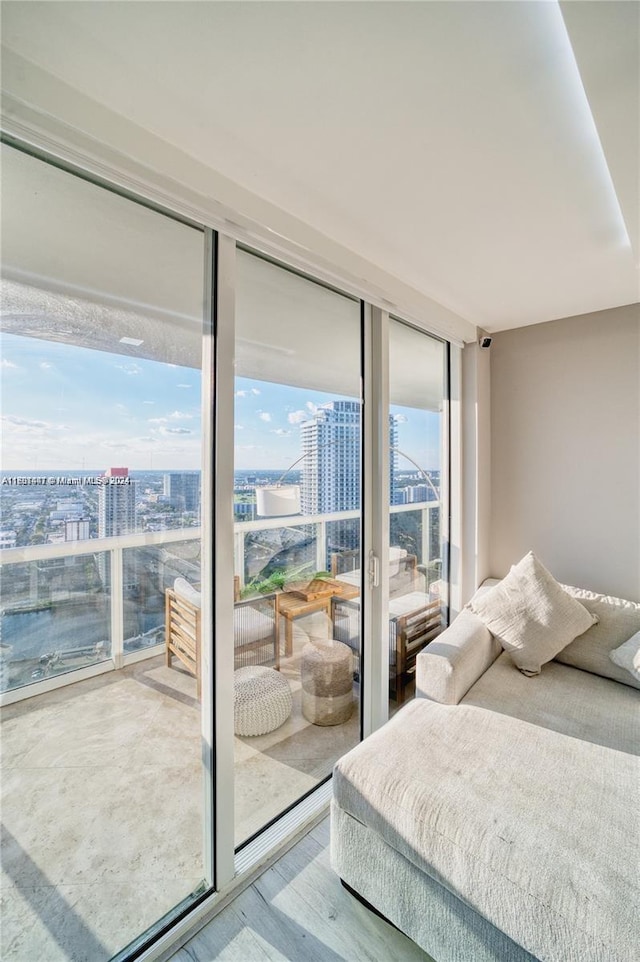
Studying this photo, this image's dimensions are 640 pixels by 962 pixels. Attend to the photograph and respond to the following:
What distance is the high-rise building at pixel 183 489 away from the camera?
4.41ft

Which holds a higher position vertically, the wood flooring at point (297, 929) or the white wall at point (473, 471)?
the white wall at point (473, 471)

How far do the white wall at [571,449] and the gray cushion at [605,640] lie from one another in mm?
355

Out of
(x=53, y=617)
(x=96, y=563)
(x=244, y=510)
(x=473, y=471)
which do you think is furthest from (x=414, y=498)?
(x=53, y=617)

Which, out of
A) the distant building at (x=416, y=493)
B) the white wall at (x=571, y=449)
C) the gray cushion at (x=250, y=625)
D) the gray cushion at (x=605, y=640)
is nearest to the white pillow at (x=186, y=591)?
the gray cushion at (x=250, y=625)

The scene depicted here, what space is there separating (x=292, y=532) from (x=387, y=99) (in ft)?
4.87

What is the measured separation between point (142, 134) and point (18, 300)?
624 millimetres

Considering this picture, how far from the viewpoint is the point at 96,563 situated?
1.20 metres

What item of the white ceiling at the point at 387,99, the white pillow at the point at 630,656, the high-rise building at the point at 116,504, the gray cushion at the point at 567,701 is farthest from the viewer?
the white pillow at the point at 630,656

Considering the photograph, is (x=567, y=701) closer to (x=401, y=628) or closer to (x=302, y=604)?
(x=401, y=628)

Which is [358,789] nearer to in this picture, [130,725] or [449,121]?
[130,725]

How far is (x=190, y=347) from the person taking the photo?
54.7 inches

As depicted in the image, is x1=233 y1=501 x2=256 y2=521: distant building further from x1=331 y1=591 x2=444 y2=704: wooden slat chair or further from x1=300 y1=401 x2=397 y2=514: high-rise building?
x1=331 y1=591 x2=444 y2=704: wooden slat chair

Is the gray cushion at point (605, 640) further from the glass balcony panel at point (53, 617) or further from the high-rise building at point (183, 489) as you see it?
the glass balcony panel at point (53, 617)

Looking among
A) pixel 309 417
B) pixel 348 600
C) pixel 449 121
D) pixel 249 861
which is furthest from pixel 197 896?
pixel 449 121
